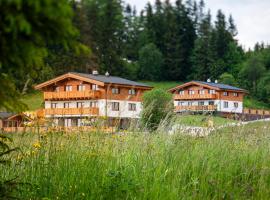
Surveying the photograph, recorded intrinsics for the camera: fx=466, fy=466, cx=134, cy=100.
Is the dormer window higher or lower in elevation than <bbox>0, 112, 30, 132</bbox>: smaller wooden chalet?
higher

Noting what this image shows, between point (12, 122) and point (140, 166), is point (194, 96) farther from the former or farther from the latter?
point (12, 122)

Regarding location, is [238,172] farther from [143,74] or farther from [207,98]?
[143,74]

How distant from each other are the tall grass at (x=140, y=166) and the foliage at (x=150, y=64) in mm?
83325

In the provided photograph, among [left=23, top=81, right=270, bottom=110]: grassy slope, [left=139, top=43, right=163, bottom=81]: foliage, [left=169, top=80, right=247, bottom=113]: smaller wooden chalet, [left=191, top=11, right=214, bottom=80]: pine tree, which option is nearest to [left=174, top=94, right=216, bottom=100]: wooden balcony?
[left=169, top=80, right=247, bottom=113]: smaller wooden chalet

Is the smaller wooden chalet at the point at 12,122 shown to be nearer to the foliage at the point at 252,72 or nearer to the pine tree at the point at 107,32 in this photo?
the pine tree at the point at 107,32

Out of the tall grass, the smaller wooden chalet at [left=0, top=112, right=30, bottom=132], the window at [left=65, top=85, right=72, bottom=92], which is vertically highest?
the window at [left=65, top=85, right=72, bottom=92]

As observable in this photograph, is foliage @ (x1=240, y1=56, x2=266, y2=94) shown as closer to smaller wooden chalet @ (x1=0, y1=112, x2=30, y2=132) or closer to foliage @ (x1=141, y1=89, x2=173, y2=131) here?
foliage @ (x1=141, y1=89, x2=173, y2=131)

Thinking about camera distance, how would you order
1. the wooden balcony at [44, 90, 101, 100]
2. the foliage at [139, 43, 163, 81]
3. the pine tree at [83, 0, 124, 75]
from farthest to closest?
the foliage at [139, 43, 163, 81] < the pine tree at [83, 0, 124, 75] < the wooden balcony at [44, 90, 101, 100]

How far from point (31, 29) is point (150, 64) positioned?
290 ft

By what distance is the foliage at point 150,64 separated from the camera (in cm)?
8994

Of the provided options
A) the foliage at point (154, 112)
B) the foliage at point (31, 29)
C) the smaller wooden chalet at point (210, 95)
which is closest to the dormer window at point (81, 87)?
the smaller wooden chalet at point (210, 95)

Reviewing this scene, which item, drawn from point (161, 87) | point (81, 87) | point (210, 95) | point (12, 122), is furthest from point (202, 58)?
point (12, 122)

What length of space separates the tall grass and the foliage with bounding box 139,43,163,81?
8332cm

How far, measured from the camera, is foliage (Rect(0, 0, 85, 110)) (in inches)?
73.0
